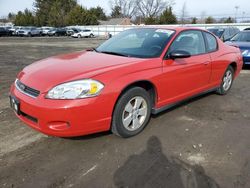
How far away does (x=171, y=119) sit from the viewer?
463 cm

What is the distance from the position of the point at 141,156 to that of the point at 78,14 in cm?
6598

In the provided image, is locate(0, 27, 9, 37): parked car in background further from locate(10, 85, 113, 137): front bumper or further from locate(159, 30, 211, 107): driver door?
locate(10, 85, 113, 137): front bumper

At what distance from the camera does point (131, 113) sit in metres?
3.82

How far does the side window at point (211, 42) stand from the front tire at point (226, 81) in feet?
2.64

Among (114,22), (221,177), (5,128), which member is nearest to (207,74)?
(221,177)

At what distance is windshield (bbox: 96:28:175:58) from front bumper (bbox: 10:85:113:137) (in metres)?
1.22

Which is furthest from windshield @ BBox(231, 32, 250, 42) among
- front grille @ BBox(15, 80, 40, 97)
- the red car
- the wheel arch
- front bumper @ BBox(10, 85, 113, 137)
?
front grille @ BBox(15, 80, 40, 97)

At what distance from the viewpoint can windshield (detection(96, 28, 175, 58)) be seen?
13.9 ft

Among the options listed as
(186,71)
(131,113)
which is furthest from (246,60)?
(131,113)

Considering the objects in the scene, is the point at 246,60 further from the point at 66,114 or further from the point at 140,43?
the point at 66,114

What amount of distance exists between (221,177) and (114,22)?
74.4 m

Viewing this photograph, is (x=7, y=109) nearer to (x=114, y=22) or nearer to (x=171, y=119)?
(x=171, y=119)

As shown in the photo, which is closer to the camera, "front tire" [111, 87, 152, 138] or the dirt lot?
the dirt lot

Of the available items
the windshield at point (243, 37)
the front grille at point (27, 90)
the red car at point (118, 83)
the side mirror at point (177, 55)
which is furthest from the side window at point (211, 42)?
the windshield at point (243, 37)
